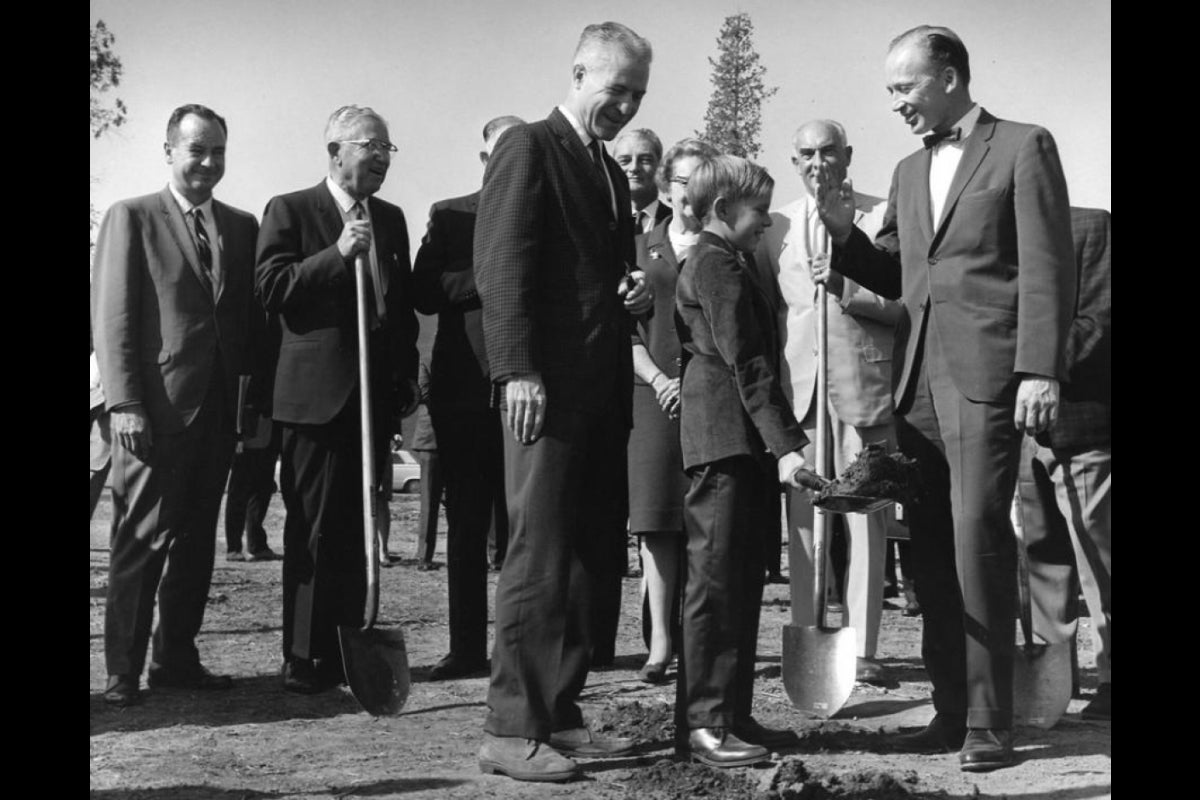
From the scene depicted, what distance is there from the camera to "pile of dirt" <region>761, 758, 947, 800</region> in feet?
14.3

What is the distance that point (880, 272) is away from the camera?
549 cm

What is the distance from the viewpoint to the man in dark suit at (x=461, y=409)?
6.48 meters

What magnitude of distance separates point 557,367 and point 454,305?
1.65 metres

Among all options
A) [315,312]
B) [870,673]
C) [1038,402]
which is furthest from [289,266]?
[1038,402]

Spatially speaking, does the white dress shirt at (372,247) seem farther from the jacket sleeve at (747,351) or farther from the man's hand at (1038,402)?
the man's hand at (1038,402)

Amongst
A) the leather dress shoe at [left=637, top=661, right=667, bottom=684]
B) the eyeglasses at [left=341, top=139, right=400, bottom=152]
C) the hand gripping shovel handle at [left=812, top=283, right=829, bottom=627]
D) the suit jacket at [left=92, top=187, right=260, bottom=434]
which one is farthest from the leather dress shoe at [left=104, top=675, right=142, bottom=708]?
the hand gripping shovel handle at [left=812, top=283, right=829, bottom=627]

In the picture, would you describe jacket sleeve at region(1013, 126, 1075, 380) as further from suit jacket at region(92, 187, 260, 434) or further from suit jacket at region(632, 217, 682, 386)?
suit jacket at region(92, 187, 260, 434)

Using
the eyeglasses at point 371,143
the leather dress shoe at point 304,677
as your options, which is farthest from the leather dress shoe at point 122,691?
the eyeglasses at point 371,143

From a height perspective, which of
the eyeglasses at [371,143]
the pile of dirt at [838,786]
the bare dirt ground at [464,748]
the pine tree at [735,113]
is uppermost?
the pine tree at [735,113]

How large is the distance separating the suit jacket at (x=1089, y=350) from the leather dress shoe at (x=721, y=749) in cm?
167

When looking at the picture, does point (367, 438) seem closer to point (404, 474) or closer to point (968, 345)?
point (968, 345)

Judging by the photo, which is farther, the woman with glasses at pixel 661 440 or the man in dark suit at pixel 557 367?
the woman with glasses at pixel 661 440
